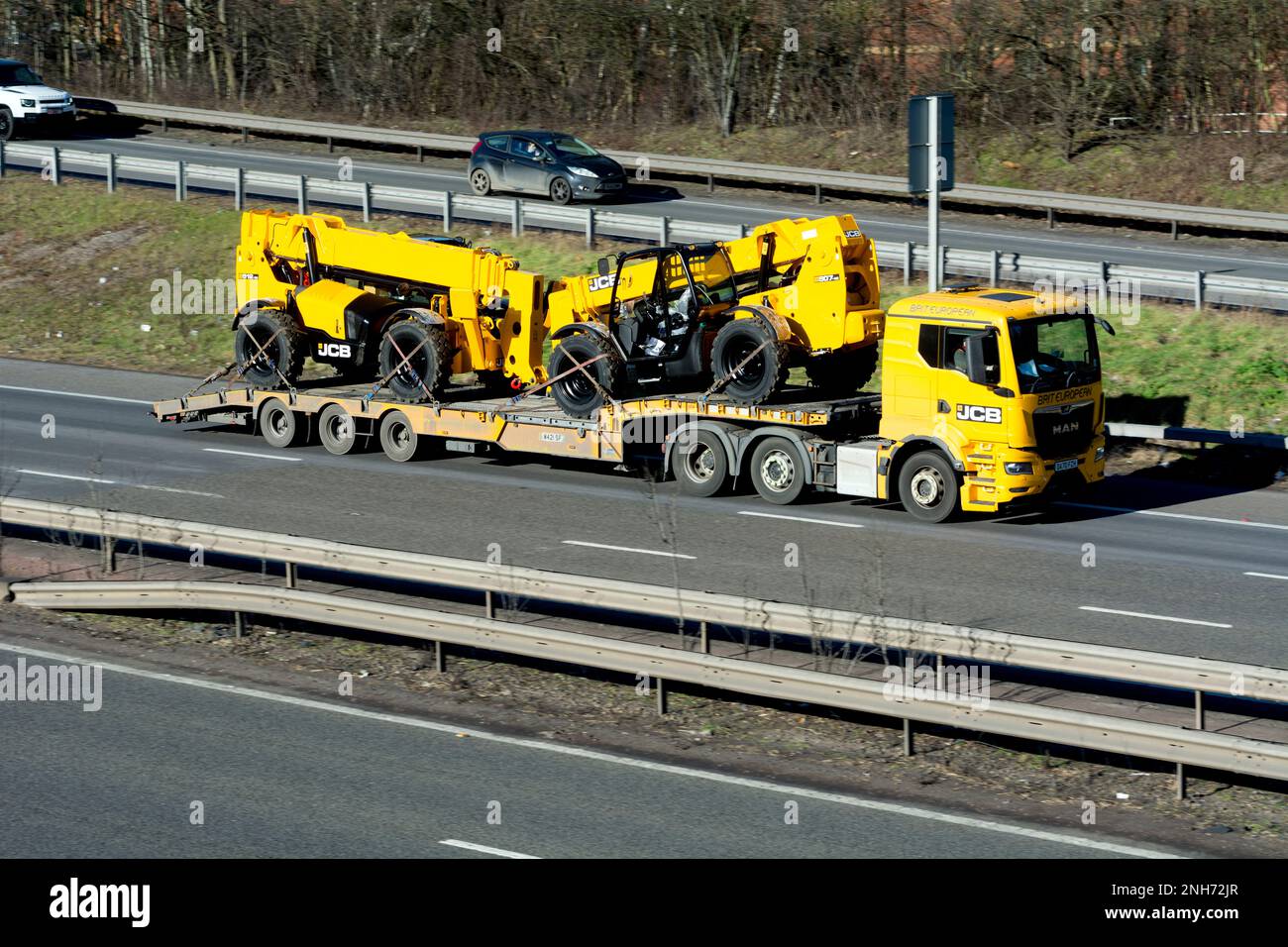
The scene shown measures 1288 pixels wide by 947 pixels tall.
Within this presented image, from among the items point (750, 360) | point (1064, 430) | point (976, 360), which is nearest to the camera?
point (976, 360)

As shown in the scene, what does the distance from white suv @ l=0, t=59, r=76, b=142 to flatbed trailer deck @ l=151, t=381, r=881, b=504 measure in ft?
73.0

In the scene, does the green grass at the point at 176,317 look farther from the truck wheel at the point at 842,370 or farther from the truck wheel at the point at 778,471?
the truck wheel at the point at 778,471

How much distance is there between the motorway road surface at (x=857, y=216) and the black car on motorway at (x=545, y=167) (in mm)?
778

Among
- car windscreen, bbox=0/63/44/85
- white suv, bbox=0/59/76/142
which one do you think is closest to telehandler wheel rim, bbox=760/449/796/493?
white suv, bbox=0/59/76/142

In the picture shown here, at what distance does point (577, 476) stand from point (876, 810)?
1196 cm

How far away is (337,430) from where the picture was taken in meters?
22.8

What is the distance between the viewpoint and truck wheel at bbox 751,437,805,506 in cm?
1934

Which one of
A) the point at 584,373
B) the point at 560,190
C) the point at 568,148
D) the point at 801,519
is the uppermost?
the point at 568,148

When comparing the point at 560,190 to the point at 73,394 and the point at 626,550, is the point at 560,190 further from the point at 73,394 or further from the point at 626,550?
the point at 626,550

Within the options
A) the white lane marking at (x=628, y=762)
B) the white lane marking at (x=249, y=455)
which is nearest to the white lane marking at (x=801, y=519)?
the white lane marking at (x=249, y=455)

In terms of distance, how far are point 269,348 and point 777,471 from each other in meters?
8.01

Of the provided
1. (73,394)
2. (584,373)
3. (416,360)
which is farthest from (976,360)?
(73,394)

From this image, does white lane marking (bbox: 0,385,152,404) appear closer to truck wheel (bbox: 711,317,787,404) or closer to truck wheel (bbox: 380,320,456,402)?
truck wheel (bbox: 380,320,456,402)
